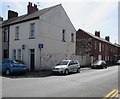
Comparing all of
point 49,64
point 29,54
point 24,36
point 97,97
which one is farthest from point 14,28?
point 97,97

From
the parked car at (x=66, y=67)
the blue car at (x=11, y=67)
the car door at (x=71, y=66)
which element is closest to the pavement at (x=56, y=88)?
the blue car at (x=11, y=67)

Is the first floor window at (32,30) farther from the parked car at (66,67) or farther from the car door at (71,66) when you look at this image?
the car door at (71,66)

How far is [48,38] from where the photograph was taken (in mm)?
23766

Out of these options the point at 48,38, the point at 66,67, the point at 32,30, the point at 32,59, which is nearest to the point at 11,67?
the point at 66,67

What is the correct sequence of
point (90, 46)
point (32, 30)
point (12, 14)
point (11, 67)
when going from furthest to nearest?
point (90, 46) → point (12, 14) → point (32, 30) → point (11, 67)

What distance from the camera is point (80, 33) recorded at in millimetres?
43719

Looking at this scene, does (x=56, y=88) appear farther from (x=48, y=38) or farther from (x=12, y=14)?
(x=12, y=14)

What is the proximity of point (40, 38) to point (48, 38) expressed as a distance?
172 centimetres

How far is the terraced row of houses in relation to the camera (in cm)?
2228

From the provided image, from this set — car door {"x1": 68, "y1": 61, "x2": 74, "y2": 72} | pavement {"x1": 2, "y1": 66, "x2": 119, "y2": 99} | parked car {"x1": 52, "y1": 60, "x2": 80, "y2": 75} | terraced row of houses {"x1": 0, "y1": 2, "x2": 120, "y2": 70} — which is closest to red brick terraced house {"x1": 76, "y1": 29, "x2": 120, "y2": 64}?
terraced row of houses {"x1": 0, "y1": 2, "x2": 120, "y2": 70}

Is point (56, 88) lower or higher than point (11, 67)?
lower

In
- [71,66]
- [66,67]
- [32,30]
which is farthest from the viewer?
[32,30]

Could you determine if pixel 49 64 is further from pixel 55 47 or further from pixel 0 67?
pixel 0 67

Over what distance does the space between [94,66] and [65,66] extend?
1182 cm
